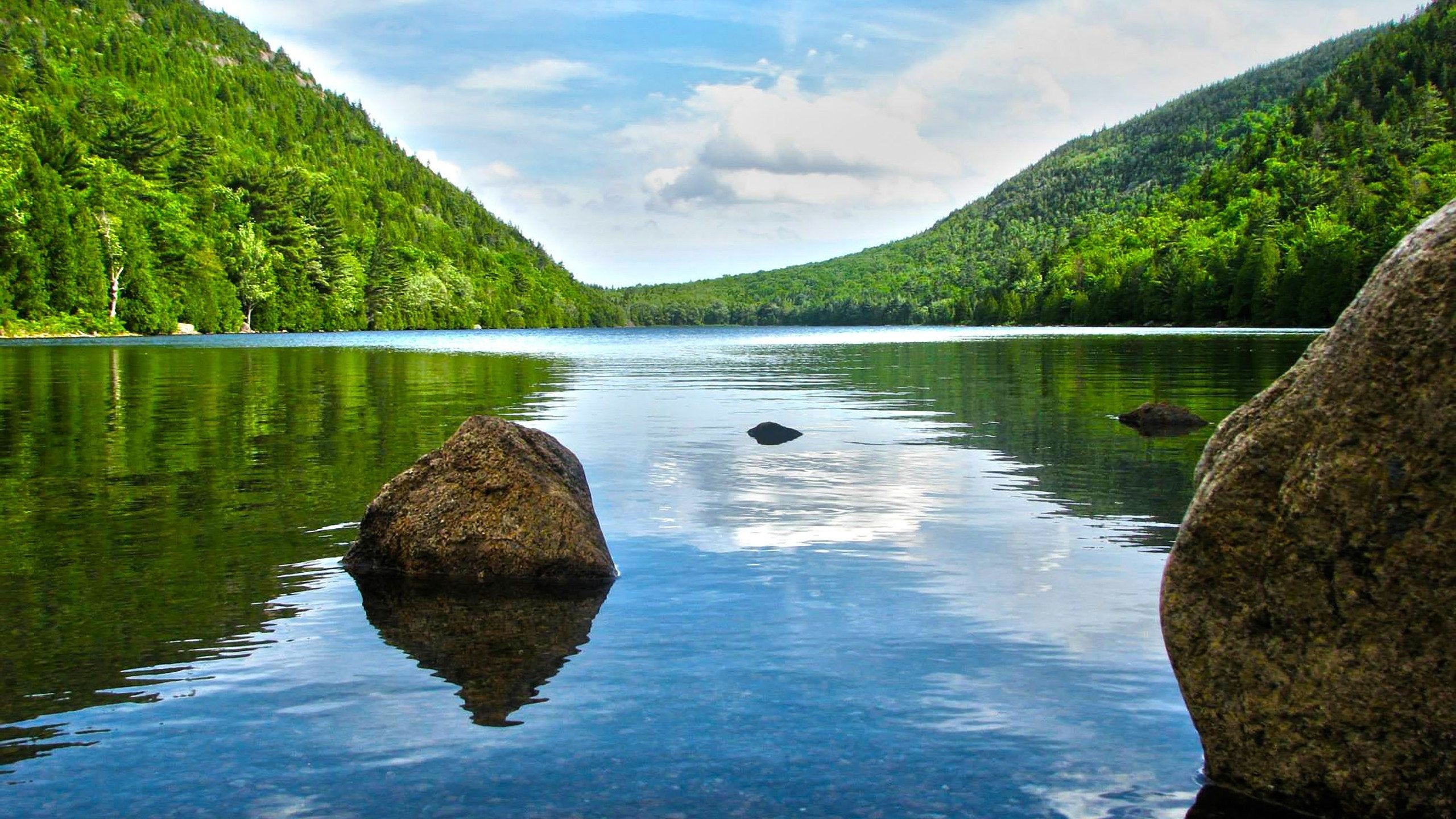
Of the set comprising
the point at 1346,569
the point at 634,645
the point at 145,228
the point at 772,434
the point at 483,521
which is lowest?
the point at 634,645

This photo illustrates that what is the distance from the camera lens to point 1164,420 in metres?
25.2

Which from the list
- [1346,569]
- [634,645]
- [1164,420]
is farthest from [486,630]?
[1164,420]

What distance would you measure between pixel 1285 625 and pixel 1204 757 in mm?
1249

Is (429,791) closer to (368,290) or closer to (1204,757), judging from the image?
(1204,757)

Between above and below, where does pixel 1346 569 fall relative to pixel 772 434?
above

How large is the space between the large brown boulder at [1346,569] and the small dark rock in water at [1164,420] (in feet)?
64.3

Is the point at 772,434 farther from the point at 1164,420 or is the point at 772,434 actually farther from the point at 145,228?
the point at 145,228

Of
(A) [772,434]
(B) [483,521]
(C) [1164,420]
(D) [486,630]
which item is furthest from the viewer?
(C) [1164,420]

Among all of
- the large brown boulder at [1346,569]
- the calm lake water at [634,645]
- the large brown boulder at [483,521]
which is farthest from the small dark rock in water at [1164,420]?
the large brown boulder at [1346,569]

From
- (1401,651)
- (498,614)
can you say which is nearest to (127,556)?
(498,614)

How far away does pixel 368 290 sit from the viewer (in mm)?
195500

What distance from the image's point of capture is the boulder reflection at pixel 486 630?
7.87m

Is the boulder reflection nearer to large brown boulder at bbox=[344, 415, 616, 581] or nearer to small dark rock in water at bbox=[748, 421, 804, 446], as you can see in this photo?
large brown boulder at bbox=[344, 415, 616, 581]

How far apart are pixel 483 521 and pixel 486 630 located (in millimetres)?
2069
